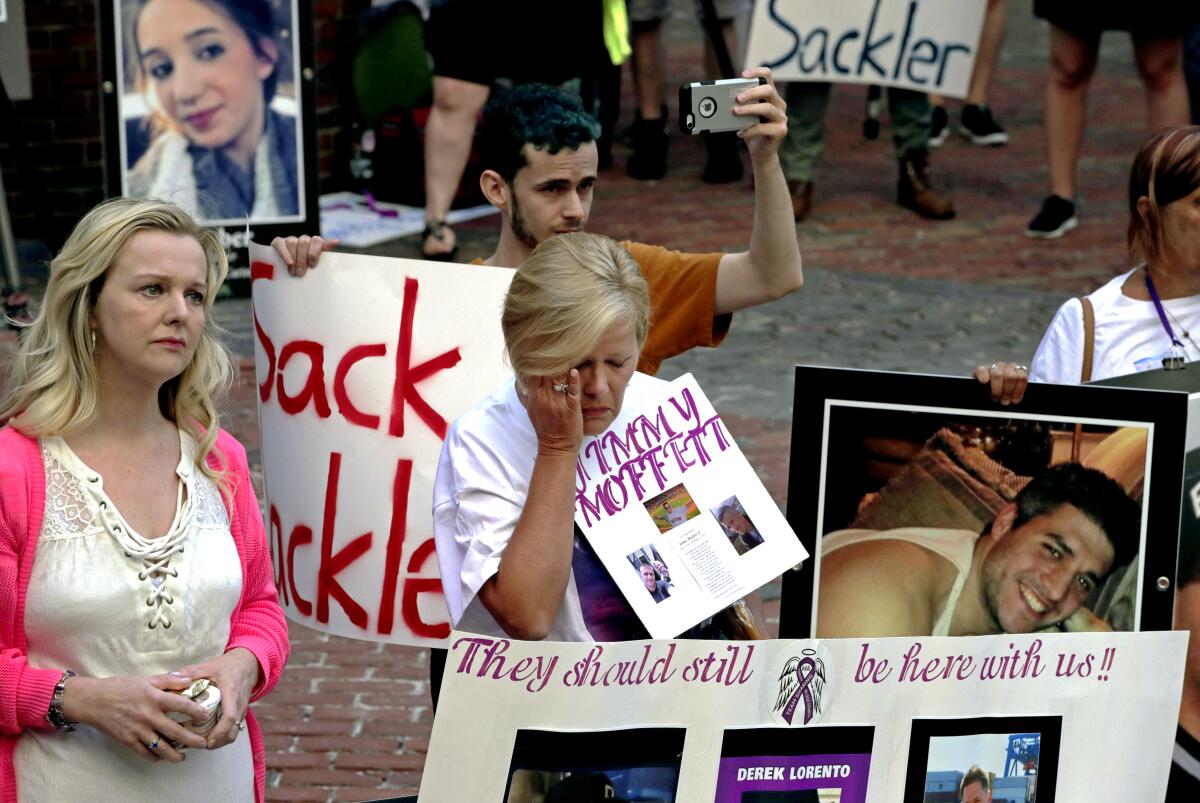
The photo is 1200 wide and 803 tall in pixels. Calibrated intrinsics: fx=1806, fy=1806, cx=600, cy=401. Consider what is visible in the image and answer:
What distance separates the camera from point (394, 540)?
371 centimetres

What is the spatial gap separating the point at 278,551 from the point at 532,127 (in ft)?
3.45

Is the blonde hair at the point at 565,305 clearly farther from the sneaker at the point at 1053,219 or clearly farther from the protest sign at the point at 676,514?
the sneaker at the point at 1053,219

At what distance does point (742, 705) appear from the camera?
264cm

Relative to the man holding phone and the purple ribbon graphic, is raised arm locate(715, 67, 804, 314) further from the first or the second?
the purple ribbon graphic

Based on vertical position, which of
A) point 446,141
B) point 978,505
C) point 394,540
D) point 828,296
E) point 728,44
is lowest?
point 394,540

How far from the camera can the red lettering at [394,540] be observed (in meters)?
3.69

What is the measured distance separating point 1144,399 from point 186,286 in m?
1.67

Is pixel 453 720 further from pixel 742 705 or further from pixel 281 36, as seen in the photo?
pixel 281 36

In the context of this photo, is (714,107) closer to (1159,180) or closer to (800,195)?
(1159,180)

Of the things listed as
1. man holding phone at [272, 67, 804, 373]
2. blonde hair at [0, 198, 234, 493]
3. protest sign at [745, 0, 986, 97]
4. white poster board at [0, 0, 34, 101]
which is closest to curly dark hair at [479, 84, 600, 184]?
man holding phone at [272, 67, 804, 373]

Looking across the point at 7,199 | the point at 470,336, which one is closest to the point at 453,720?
the point at 470,336

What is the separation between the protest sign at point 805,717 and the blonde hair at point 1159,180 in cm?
108

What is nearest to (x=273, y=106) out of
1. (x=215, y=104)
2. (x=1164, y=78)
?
Result: (x=215, y=104)

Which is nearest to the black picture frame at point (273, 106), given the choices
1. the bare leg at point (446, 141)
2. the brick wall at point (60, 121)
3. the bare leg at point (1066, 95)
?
the bare leg at point (446, 141)
